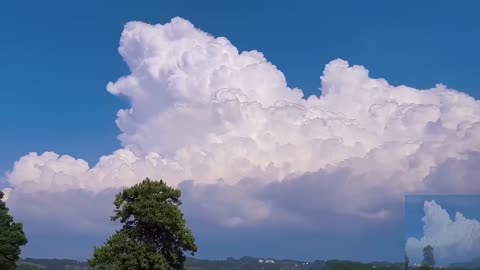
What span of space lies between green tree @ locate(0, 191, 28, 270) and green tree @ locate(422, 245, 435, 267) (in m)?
44.5

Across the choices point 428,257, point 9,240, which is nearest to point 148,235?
point 9,240

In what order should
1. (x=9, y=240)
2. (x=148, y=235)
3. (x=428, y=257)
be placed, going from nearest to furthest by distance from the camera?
1. (x=148, y=235)
2. (x=9, y=240)
3. (x=428, y=257)

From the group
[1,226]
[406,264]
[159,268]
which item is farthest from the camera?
[406,264]

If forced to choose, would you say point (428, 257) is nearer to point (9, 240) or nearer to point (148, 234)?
point (148, 234)

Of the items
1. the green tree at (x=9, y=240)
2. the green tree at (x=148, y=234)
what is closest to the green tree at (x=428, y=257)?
the green tree at (x=148, y=234)

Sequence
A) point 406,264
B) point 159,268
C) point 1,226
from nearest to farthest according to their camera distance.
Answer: point 159,268 → point 1,226 → point 406,264

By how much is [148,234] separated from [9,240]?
25.1 m

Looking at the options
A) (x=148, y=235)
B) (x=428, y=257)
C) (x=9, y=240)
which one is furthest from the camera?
(x=428, y=257)

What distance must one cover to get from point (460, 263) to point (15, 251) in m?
49.6

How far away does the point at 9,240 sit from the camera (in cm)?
6944

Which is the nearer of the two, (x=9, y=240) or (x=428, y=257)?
(x=9, y=240)

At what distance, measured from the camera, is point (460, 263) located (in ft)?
258

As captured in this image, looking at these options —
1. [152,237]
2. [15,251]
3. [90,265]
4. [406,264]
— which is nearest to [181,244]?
[152,237]

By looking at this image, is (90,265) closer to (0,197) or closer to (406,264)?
(0,197)
